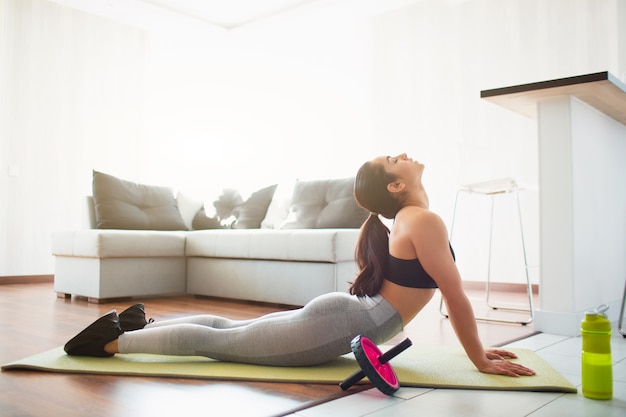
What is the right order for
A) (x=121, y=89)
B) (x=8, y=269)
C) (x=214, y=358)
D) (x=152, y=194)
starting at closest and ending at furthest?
(x=214, y=358)
(x=152, y=194)
(x=8, y=269)
(x=121, y=89)

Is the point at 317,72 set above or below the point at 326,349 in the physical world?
above

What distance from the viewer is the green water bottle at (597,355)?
143 cm

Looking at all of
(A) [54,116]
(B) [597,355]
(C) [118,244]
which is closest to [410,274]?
(B) [597,355]

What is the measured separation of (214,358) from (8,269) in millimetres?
3901

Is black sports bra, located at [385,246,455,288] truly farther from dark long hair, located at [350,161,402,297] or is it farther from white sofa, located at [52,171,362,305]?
white sofa, located at [52,171,362,305]

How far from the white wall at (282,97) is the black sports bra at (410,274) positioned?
2419 millimetres

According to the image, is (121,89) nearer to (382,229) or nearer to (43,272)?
(43,272)

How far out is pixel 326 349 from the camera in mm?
1707

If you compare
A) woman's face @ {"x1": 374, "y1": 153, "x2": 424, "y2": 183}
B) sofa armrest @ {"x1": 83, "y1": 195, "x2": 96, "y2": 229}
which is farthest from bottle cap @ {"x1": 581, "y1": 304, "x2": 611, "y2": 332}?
sofa armrest @ {"x1": 83, "y1": 195, "x2": 96, "y2": 229}

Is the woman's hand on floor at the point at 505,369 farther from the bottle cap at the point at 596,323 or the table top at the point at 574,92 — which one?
the table top at the point at 574,92

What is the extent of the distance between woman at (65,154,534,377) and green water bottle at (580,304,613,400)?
0.21m

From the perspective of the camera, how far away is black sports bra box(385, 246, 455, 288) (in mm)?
1644

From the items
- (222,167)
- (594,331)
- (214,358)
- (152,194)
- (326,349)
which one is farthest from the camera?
(222,167)

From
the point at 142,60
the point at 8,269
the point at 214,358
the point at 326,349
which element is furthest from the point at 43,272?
the point at 326,349
